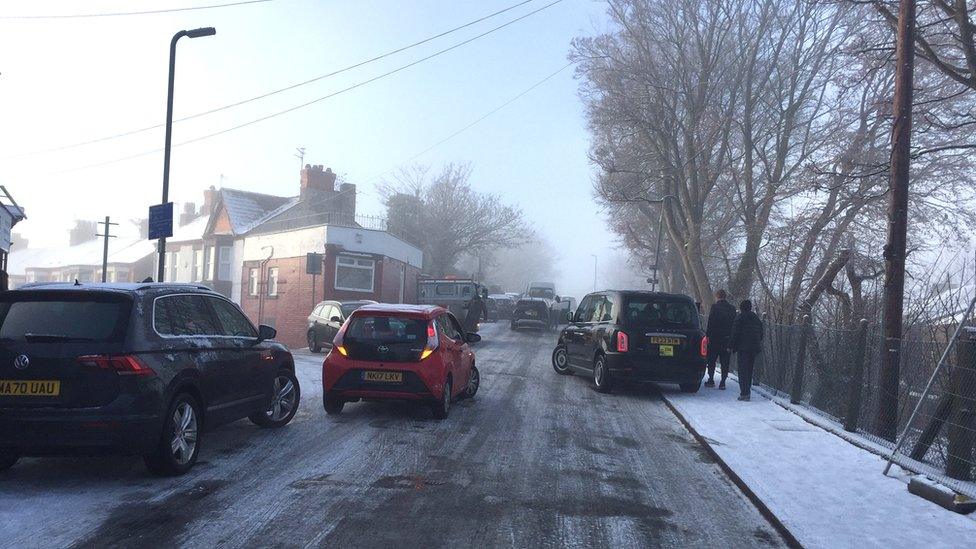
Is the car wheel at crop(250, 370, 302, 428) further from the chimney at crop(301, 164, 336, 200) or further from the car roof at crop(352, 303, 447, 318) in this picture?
the chimney at crop(301, 164, 336, 200)

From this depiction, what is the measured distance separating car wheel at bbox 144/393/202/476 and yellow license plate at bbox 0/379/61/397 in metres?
0.88

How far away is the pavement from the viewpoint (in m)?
5.37

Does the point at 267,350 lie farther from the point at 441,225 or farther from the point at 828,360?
the point at 441,225

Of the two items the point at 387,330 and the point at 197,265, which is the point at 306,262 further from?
the point at 387,330

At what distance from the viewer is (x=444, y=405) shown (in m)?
9.61

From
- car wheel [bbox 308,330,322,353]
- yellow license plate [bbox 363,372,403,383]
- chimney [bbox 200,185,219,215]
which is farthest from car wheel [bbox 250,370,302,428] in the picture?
chimney [bbox 200,185,219,215]

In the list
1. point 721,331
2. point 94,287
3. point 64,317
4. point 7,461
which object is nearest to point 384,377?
point 94,287

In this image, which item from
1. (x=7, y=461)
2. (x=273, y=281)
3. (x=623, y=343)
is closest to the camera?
(x=7, y=461)

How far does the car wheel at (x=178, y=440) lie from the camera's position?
242 inches

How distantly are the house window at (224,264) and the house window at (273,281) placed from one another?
517 cm

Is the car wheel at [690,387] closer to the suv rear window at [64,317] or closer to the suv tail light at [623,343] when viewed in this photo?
the suv tail light at [623,343]

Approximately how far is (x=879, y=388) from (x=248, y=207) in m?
40.4

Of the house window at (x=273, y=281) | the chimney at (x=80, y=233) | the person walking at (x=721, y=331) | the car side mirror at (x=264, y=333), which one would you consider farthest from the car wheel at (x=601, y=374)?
the chimney at (x=80, y=233)

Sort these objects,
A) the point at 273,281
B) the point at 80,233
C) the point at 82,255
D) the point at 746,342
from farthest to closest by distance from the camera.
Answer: the point at 80,233 → the point at 82,255 → the point at 273,281 → the point at 746,342
